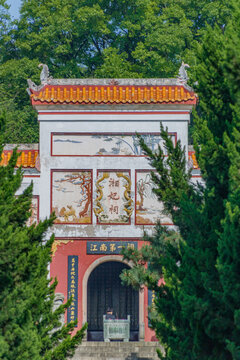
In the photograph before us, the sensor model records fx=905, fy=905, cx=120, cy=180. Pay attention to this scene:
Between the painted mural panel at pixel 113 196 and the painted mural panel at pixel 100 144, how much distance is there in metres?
0.57

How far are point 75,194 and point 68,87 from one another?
115 inches

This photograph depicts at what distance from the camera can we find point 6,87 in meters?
35.3

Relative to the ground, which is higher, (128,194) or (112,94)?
(112,94)

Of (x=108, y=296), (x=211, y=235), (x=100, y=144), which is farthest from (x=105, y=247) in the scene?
(x=211, y=235)

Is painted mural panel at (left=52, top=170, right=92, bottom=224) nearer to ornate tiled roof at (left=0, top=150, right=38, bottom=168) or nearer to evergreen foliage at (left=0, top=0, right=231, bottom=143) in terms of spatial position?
ornate tiled roof at (left=0, top=150, right=38, bottom=168)

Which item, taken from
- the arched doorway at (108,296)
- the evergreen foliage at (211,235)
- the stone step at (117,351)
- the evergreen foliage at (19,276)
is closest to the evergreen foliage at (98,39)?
the arched doorway at (108,296)

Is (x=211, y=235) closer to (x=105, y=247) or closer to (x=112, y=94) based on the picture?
(x=105, y=247)

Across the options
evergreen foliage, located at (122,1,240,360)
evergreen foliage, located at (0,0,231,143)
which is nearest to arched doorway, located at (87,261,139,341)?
evergreen foliage, located at (0,0,231,143)

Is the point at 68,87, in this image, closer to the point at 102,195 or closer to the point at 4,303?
the point at 102,195

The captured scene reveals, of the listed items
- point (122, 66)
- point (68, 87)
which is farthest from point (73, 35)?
point (68, 87)

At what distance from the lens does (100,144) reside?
23844 mm

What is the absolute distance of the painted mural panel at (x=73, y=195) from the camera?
23766 millimetres

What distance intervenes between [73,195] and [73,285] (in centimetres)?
235

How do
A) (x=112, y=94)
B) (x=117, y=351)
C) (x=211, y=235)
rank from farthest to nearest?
(x=112, y=94)
(x=117, y=351)
(x=211, y=235)
